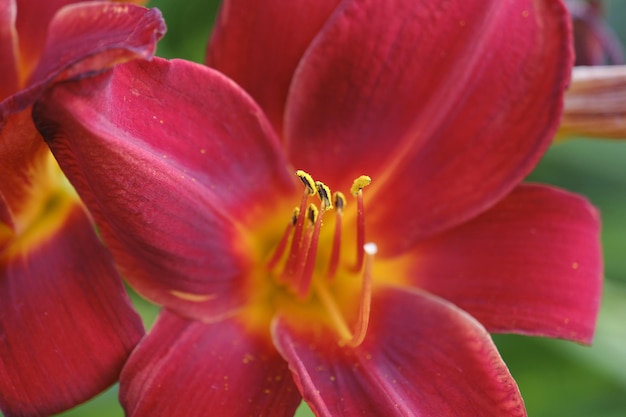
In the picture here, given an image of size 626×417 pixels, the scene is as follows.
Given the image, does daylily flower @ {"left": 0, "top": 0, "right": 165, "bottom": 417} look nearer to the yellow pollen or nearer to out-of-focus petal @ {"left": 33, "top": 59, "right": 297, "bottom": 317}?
out-of-focus petal @ {"left": 33, "top": 59, "right": 297, "bottom": 317}

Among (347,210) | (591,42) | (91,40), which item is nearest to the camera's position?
(91,40)

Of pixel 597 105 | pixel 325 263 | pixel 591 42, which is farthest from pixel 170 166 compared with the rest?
pixel 591 42

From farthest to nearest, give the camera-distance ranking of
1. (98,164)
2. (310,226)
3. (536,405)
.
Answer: (536,405) → (310,226) → (98,164)

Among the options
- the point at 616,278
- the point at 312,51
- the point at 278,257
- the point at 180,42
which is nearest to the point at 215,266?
the point at 278,257

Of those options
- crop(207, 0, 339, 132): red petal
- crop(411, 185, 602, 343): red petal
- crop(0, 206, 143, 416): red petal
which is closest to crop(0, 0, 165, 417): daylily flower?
Answer: crop(0, 206, 143, 416): red petal

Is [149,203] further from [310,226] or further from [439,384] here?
[439,384]

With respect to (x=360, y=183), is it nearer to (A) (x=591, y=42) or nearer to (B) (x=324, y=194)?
(B) (x=324, y=194)
